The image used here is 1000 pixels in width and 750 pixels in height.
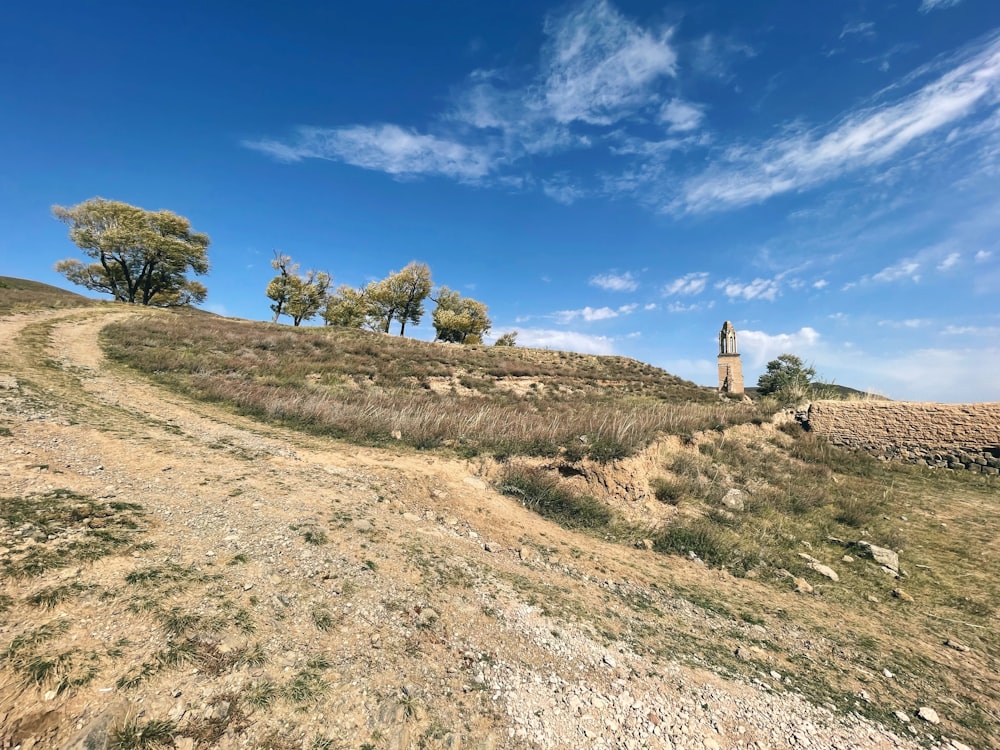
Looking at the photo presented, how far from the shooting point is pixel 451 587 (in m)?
4.96

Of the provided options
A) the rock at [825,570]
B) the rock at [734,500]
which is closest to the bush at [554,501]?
the rock at [734,500]

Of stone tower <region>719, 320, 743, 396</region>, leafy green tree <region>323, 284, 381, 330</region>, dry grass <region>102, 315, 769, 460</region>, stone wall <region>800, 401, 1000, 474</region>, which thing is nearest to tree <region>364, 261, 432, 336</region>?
leafy green tree <region>323, 284, 381, 330</region>

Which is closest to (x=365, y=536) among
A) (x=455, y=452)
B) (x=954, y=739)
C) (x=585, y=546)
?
(x=585, y=546)

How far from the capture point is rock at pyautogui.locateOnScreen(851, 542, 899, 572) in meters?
7.37

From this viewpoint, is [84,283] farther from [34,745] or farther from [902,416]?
[902,416]

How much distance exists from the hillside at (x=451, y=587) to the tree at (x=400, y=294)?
41617 millimetres

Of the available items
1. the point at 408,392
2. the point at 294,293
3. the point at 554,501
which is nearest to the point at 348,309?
the point at 294,293

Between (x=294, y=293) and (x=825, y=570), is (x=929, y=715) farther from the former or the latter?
(x=294, y=293)

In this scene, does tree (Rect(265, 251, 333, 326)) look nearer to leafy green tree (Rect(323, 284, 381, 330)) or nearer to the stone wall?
leafy green tree (Rect(323, 284, 381, 330))

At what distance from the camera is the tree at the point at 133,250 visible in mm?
44312

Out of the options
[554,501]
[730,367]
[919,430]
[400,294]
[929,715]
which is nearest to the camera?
[929,715]

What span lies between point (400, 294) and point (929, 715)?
5343cm

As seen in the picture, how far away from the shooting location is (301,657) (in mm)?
3385

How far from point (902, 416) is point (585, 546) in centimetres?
1563
